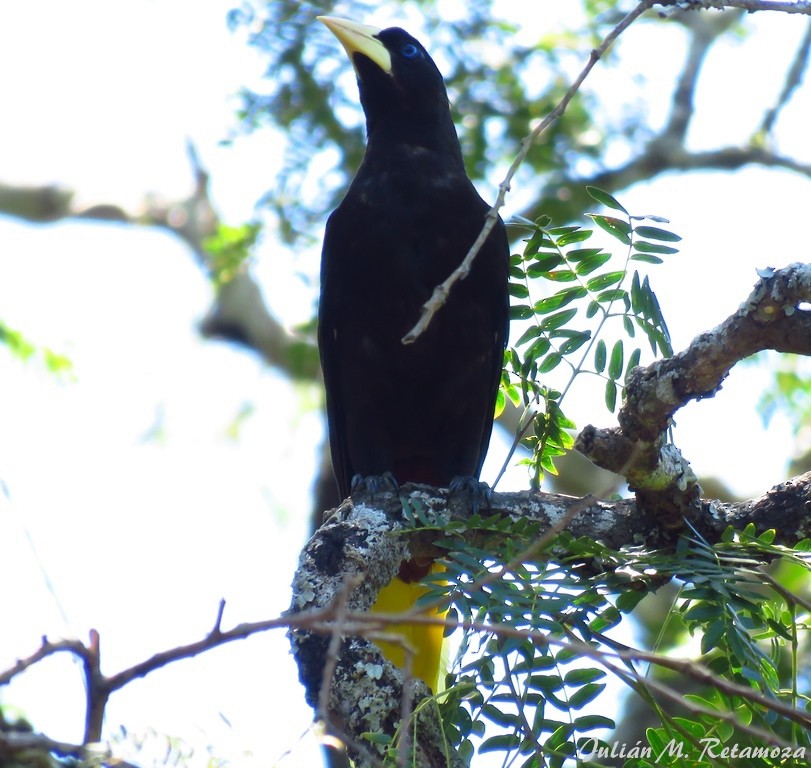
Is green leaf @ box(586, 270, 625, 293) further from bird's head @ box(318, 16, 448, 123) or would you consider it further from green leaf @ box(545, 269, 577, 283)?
bird's head @ box(318, 16, 448, 123)

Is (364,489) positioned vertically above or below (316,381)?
below

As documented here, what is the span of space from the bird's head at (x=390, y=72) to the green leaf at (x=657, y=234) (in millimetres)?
1778

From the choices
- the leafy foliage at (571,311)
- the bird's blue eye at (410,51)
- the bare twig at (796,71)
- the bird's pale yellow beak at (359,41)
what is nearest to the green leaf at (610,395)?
the leafy foliage at (571,311)

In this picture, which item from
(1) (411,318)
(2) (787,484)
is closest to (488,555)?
(2) (787,484)

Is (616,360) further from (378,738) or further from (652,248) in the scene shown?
(378,738)

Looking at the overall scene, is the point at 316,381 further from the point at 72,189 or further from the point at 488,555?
the point at 488,555

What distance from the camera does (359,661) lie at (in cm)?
270

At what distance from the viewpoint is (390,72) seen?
467 centimetres

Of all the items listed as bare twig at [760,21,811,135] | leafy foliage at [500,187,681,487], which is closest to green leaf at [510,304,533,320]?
leafy foliage at [500,187,681,487]

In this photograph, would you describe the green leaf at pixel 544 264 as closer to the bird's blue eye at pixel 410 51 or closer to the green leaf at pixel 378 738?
the green leaf at pixel 378 738

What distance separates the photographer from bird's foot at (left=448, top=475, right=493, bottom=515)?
3413mm

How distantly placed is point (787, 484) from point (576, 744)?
1.11 metres

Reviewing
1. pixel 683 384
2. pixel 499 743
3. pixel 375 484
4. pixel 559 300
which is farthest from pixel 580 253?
pixel 499 743

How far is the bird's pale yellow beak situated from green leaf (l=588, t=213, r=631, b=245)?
1884mm
